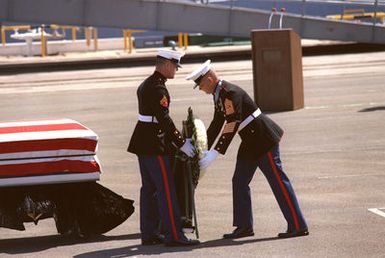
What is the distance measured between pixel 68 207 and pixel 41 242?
451 millimetres

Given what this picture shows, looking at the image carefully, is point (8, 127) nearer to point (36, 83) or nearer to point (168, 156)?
point (168, 156)

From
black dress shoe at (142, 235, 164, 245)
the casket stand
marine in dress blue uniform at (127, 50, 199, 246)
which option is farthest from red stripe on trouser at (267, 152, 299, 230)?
black dress shoe at (142, 235, 164, 245)

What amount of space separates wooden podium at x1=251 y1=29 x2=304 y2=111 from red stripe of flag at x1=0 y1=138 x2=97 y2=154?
13.6 metres

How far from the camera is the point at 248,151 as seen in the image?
37.7ft

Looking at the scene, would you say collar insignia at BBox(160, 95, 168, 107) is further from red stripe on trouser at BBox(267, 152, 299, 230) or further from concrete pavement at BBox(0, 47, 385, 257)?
concrete pavement at BBox(0, 47, 385, 257)

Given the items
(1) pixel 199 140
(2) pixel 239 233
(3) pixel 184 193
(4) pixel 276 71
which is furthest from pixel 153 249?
(4) pixel 276 71

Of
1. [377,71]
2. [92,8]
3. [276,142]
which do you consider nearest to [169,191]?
[276,142]

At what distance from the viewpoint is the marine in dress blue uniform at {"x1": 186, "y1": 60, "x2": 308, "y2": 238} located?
1122cm

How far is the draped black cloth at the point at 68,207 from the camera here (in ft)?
38.0

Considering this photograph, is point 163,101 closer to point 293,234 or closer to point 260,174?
point 293,234

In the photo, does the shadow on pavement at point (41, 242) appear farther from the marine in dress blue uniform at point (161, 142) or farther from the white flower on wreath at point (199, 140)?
the white flower on wreath at point (199, 140)

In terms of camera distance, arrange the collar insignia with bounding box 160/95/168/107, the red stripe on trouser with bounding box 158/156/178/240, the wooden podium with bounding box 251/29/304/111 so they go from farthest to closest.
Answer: the wooden podium with bounding box 251/29/304/111, the red stripe on trouser with bounding box 158/156/178/240, the collar insignia with bounding box 160/95/168/107

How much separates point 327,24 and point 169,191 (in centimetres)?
3064

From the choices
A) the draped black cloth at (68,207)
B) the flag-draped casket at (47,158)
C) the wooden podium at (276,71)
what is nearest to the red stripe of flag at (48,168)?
the flag-draped casket at (47,158)
